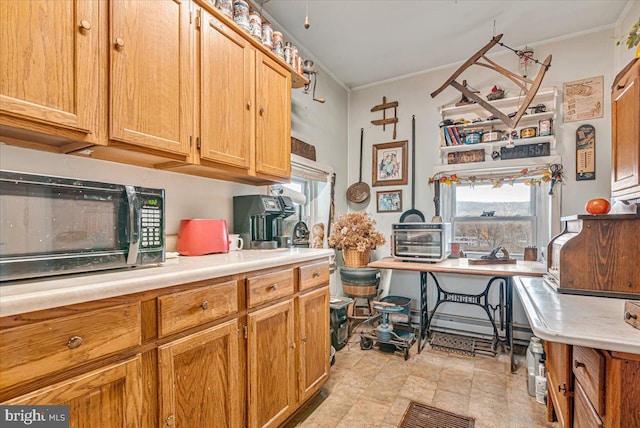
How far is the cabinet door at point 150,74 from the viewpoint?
4.11 ft

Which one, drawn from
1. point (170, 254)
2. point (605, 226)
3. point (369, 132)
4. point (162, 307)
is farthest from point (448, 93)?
point (162, 307)

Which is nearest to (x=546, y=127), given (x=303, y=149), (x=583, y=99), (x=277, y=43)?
(x=583, y=99)

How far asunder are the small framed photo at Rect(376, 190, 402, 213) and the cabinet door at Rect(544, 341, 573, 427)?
85.7 inches

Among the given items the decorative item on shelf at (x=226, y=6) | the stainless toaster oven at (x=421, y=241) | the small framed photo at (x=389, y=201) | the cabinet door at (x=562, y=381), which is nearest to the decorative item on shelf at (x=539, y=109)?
the stainless toaster oven at (x=421, y=241)

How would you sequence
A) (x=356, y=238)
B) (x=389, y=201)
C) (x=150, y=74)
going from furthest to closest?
(x=389, y=201) < (x=356, y=238) < (x=150, y=74)

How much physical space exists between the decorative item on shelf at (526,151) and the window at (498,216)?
0.28m

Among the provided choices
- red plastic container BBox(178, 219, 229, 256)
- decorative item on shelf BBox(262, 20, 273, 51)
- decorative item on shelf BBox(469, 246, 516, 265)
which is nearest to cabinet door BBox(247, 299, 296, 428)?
red plastic container BBox(178, 219, 229, 256)

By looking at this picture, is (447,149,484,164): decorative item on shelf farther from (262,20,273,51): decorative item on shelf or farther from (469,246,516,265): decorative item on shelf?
(262,20,273,51): decorative item on shelf

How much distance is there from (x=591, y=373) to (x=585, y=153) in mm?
2496

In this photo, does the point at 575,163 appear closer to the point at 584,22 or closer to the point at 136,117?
the point at 584,22

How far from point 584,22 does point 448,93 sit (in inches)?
46.7

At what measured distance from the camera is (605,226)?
1.45m

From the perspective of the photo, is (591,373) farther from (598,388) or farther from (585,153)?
(585,153)

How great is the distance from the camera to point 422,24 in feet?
8.85
